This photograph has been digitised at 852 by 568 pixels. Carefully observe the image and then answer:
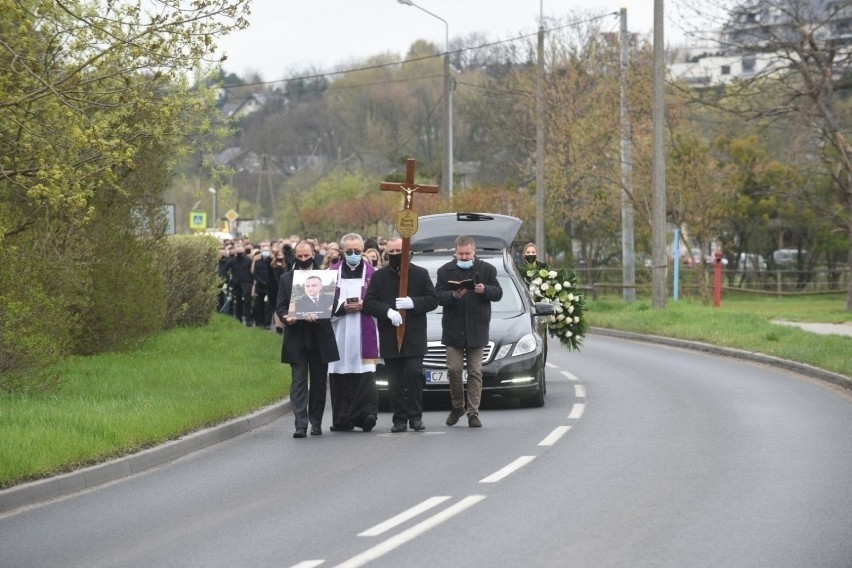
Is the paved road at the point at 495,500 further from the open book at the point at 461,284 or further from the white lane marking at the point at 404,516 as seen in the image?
the open book at the point at 461,284

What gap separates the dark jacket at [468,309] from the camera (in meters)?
16.4

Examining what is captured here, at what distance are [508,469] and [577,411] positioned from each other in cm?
530

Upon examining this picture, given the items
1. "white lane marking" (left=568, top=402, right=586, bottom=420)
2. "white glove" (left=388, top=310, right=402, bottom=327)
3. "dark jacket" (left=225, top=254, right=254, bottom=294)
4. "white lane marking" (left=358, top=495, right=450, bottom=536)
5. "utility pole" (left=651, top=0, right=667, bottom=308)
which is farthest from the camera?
"dark jacket" (left=225, top=254, right=254, bottom=294)

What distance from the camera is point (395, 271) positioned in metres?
16.3

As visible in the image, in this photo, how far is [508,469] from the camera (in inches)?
508

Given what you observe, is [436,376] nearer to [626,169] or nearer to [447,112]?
[626,169]

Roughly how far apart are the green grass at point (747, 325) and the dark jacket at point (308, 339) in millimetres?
8841

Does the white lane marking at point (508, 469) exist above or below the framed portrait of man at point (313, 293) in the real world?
below

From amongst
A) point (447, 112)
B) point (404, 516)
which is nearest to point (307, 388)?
point (404, 516)

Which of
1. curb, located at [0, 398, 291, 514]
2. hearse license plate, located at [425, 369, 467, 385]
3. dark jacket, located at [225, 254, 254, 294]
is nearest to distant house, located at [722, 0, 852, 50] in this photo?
dark jacket, located at [225, 254, 254, 294]

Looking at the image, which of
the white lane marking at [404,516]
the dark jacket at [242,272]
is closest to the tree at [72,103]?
the white lane marking at [404,516]

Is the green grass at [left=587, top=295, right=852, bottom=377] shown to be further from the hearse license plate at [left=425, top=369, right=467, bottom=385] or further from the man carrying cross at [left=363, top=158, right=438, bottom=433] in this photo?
the man carrying cross at [left=363, top=158, right=438, bottom=433]

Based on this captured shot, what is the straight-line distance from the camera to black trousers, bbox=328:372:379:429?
53.9ft

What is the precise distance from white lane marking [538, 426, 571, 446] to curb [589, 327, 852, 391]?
6.38 meters
